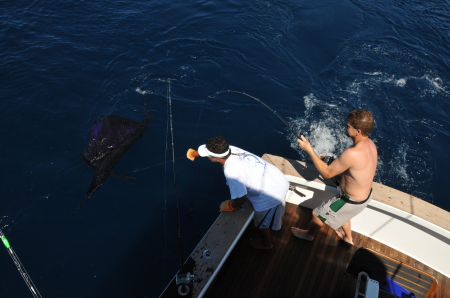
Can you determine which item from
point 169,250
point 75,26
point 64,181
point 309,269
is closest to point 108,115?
point 64,181

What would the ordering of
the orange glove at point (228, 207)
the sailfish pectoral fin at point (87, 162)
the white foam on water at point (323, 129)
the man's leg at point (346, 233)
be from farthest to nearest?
the white foam on water at point (323, 129) < the sailfish pectoral fin at point (87, 162) < the man's leg at point (346, 233) < the orange glove at point (228, 207)

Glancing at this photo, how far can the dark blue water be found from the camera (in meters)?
4.93

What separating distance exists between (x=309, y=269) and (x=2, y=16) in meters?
11.2

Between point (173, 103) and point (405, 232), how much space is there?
537 centimetres

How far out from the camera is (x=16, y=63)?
8156mm

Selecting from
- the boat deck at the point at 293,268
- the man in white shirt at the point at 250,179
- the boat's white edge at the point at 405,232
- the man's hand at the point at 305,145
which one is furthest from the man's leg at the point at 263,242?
the man's hand at the point at 305,145

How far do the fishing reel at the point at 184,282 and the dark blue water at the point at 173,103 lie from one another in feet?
5.81

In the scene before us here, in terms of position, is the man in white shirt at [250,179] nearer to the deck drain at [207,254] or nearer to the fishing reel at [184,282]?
the deck drain at [207,254]

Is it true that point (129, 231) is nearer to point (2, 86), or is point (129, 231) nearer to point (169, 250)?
point (169, 250)

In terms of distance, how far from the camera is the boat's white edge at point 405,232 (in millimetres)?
3480

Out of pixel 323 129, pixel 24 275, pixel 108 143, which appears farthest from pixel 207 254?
pixel 323 129

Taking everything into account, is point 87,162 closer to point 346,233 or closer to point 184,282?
point 184,282

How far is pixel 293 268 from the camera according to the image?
3723 millimetres

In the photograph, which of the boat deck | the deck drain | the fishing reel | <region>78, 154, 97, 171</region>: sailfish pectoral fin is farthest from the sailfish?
the fishing reel
